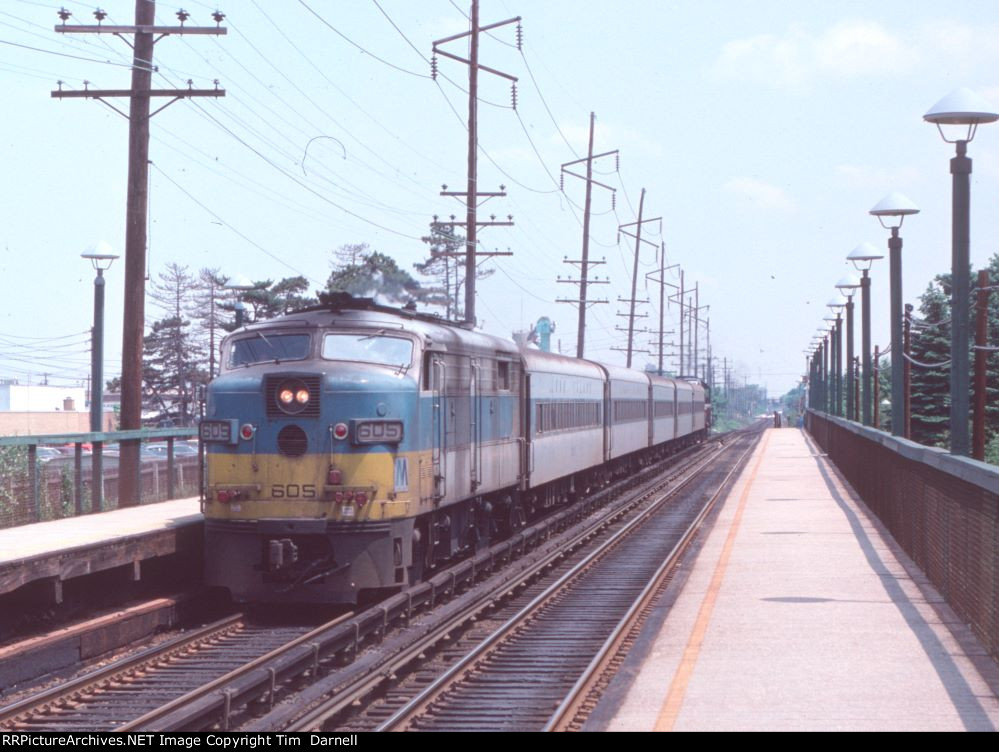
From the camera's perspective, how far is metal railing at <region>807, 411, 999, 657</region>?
11.7 meters

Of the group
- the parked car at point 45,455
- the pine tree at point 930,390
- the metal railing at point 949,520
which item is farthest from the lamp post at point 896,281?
the pine tree at point 930,390

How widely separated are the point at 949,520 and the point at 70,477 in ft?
→ 38.2

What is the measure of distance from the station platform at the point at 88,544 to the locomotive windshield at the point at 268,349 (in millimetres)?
2141

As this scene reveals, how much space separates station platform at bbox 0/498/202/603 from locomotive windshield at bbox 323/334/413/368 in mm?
2865

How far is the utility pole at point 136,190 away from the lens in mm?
21047

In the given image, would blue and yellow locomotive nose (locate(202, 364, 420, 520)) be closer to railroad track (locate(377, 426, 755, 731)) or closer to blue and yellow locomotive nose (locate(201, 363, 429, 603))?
blue and yellow locomotive nose (locate(201, 363, 429, 603))

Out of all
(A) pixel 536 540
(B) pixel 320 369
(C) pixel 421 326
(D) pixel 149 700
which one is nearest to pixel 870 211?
(A) pixel 536 540

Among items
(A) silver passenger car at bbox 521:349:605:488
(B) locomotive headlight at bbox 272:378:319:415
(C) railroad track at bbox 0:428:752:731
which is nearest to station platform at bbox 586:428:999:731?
(C) railroad track at bbox 0:428:752:731

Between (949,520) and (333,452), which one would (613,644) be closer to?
(333,452)

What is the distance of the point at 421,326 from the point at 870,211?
32.7ft

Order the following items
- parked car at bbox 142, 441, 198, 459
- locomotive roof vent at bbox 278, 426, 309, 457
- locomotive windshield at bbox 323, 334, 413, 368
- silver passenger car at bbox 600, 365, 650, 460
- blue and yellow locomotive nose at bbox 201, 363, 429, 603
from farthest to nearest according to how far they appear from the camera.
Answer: silver passenger car at bbox 600, 365, 650, 460, parked car at bbox 142, 441, 198, 459, locomotive windshield at bbox 323, 334, 413, 368, locomotive roof vent at bbox 278, 426, 309, 457, blue and yellow locomotive nose at bbox 201, 363, 429, 603

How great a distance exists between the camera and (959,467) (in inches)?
512

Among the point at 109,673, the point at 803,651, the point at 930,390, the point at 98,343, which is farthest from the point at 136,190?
the point at 930,390

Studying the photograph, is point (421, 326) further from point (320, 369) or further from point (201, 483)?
point (201, 483)
